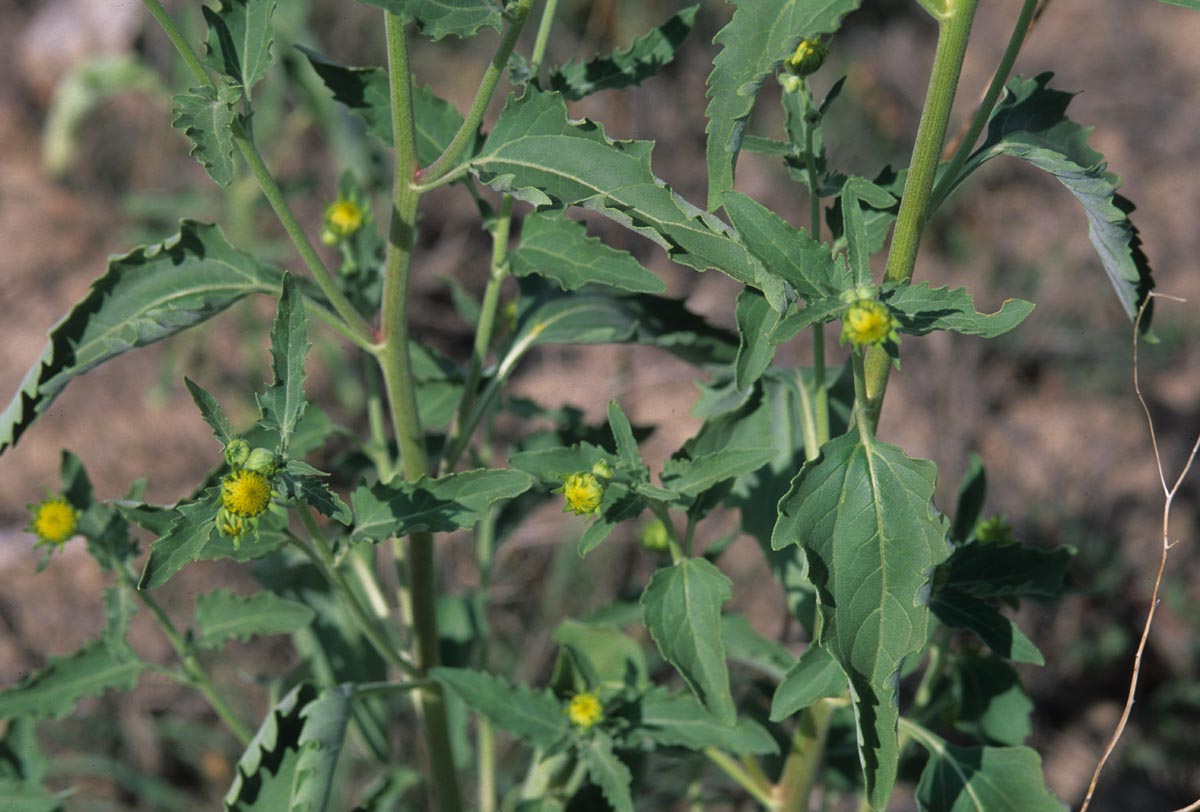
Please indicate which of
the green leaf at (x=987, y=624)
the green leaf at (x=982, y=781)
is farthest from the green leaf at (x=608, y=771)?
the green leaf at (x=987, y=624)

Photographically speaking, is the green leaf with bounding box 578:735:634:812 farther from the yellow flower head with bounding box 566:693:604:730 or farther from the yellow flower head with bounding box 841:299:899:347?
the yellow flower head with bounding box 841:299:899:347

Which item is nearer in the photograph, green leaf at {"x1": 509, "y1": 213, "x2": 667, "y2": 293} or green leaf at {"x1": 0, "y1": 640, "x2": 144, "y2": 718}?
green leaf at {"x1": 509, "y1": 213, "x2": 667, "y2": 293}

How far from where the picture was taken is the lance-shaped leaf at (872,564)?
4.89ft

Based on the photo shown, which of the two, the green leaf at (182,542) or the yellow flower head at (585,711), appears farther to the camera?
the yellow flower head at (585,711)

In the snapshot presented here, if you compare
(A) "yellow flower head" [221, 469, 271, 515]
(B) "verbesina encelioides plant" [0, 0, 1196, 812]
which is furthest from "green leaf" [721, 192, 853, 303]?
(A) "yellow flower head" [221, 469, 271, 515]

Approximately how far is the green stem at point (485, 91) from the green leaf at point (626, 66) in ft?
0.91

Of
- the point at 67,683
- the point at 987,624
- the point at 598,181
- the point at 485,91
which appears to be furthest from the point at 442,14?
Answer: the point at 67,683

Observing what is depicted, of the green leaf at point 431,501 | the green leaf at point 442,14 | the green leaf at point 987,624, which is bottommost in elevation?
the green leaf at point 987,624

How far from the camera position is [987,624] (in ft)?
5.93

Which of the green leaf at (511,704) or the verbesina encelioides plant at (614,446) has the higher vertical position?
the verbesina encelioides plant at (614,446)

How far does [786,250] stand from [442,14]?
543 millimetres

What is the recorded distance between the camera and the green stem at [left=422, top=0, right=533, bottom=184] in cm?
156

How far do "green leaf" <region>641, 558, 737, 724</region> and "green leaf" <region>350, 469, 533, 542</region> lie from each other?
0.29 metres

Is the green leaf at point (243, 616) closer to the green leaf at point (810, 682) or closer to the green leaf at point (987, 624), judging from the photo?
the green leaf at point (810, 682)
